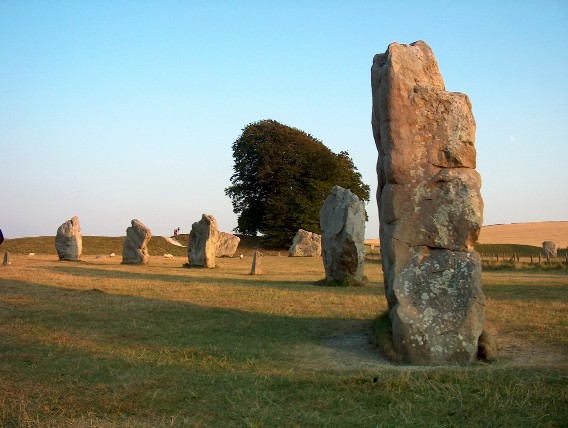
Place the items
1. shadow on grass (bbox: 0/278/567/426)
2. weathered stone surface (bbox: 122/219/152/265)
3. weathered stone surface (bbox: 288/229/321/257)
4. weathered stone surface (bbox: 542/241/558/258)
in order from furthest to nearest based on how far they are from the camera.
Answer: weathered stone surface (bbox: 288/229/321/257) < weathered stone surface (bbox: 542/241/558/258) < weathered stone surface (bbox: 122/219/152/265) < shadow on grass (bbox: 0/278/567/426)

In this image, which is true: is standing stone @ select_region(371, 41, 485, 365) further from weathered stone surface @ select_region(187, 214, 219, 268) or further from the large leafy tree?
the large leafy tree

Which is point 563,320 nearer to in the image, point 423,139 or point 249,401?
point 423,139

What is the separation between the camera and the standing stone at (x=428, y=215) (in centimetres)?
938

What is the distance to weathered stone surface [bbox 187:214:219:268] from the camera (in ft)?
98.1

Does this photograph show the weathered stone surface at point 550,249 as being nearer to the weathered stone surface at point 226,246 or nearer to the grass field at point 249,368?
the weathered stone surface at point 226,246

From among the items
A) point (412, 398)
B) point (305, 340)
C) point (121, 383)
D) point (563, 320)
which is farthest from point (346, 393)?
point (563, 320)

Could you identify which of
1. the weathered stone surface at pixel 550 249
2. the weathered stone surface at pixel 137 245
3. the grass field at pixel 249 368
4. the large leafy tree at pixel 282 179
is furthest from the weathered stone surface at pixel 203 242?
the weathered stone surface at pixel 550 249

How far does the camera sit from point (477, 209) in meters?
9.93

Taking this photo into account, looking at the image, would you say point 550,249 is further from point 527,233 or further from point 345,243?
point 527,233

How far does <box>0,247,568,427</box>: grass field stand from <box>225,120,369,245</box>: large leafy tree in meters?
33.1

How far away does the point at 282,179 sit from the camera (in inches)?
2035

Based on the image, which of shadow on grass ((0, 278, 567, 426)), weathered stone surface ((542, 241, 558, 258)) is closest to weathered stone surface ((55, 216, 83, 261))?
shadow on grass ((0, 278, 567, 426))

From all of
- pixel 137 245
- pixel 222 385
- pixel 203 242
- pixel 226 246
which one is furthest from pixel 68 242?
pixel 222 385

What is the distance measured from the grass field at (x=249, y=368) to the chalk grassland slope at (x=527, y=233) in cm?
4102
